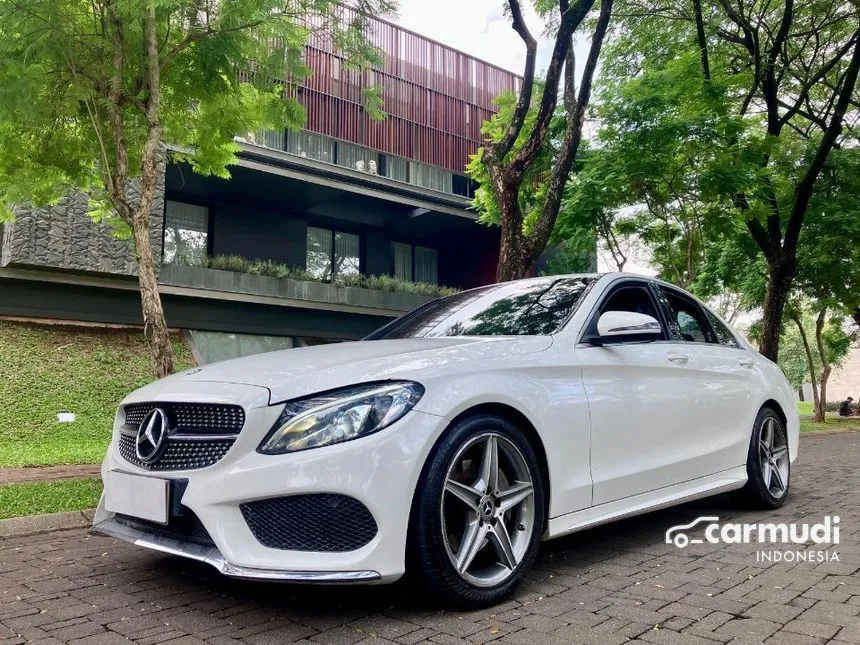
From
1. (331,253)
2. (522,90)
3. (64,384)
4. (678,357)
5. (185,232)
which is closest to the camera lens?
(678,357)

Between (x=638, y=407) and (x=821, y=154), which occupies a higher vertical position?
(x=821, y=154)

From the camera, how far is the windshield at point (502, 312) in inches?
146

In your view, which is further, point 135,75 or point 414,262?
point 414,262

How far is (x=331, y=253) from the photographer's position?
21672mm

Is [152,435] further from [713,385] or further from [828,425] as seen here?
[828,425]

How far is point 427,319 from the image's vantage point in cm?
425

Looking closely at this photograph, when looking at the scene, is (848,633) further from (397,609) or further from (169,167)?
(169,167)

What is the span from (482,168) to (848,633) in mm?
10105

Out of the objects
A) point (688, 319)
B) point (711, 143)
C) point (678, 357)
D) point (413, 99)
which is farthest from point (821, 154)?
point (678, 357)

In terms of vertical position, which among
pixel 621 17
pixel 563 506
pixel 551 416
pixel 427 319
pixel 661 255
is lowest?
pixel 563 506

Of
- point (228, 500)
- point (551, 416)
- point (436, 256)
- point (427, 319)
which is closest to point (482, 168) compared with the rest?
point (427, 319)

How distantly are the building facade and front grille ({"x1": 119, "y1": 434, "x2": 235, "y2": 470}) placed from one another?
39.7ft

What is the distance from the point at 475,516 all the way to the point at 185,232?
16.7 meters

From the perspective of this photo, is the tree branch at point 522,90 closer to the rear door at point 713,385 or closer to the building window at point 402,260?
the rear door at point 713,385
